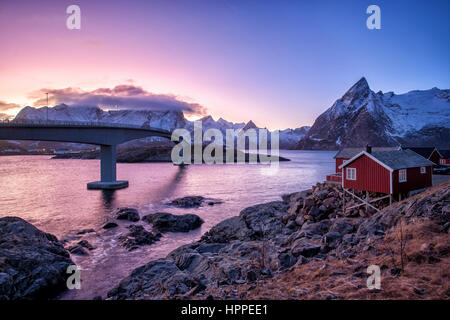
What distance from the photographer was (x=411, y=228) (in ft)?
35.1

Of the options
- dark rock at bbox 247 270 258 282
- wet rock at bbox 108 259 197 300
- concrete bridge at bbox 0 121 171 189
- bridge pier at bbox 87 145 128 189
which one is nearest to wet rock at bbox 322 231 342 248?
dark rock at bbox 247 270 258 282

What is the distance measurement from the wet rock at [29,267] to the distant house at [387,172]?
20.9 m

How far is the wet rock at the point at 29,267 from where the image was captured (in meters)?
10.9

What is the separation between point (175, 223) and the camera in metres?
22.2

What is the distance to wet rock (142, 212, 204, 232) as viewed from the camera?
21.7 meters

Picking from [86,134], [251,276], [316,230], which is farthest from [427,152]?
[86,134]

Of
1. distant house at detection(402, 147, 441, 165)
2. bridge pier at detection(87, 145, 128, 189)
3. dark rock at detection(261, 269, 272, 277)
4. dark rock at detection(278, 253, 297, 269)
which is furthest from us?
bridge pier at detection(87, 145, 128, 189)

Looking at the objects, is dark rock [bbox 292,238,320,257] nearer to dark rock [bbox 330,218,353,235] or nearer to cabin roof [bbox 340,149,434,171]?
dark rock [bbox 330,218,353,235]

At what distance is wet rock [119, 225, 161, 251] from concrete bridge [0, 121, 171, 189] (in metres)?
26.8

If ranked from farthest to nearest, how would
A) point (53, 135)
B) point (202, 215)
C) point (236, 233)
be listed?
point (53, 135), point (202, 215), point (236, 233)
